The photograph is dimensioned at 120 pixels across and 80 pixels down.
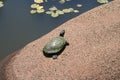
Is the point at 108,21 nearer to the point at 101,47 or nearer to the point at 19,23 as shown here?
the point at 101,47

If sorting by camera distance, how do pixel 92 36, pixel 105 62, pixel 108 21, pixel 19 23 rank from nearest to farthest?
pixel 105 62
pixel 92 36
pixel 108 21
pixel 19 23

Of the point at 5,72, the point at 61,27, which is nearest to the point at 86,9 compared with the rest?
the point at 61,27

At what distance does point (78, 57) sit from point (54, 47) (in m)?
0.66

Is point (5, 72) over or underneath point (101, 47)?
underneath

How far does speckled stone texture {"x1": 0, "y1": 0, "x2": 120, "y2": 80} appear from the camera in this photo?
6254 mm

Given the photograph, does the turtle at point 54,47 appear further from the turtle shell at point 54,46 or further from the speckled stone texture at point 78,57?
the speckled stone texture at point 78,57

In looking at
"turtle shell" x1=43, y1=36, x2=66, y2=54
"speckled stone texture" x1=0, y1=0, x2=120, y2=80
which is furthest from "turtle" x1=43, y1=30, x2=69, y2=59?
"speckled stone texture" x1=0, y1=0, x2=120, y2=80

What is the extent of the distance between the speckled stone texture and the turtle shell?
17cm

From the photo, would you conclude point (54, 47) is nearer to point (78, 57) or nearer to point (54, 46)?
point (54, 46)

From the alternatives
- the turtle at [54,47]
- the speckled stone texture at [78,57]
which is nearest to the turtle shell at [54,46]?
the turtle at [54,47]

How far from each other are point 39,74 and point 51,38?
138cm

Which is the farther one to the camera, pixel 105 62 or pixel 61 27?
pixel 61 27

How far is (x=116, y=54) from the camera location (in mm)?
6410

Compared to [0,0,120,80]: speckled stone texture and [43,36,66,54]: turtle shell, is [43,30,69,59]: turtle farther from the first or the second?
[0,0,120,80]: speckled stone texture
